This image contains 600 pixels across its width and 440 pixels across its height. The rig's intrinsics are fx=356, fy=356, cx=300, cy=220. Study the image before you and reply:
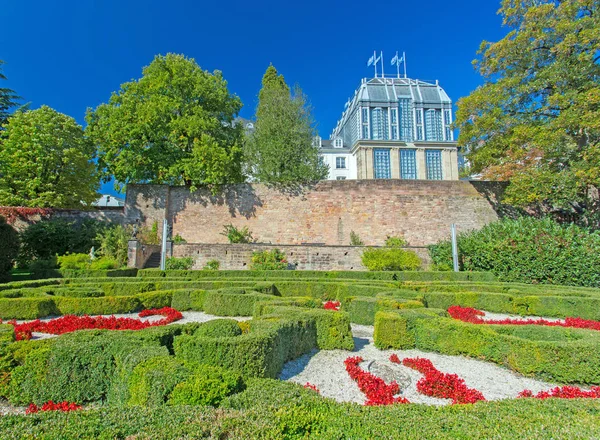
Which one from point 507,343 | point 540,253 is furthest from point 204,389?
point 540,253

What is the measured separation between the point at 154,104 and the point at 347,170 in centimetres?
2531

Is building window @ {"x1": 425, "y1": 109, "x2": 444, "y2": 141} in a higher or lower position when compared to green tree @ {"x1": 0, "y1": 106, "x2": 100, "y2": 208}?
higher

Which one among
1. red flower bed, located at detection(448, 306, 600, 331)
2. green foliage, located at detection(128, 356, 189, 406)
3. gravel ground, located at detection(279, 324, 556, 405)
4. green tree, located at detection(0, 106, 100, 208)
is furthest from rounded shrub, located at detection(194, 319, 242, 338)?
green tree, located at detection(0, 106, 100, 208)

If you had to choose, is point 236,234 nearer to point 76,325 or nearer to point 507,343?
point 76,325

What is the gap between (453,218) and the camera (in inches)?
818

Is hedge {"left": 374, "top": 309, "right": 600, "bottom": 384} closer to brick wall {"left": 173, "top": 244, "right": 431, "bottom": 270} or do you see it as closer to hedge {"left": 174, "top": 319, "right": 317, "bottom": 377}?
hedge {"left": 174, "top": 319, "right": 317, "bottom": 377}

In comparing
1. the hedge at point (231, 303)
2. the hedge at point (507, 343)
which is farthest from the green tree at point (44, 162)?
the hedge at point (507, 343)

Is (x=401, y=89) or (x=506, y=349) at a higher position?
(x=401, y=89)

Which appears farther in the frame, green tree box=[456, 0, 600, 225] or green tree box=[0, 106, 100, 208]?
green tree box=[0, 106, 100, 208]

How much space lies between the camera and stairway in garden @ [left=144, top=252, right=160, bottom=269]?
57.6 feet

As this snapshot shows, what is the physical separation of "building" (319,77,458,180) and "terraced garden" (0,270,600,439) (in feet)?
103

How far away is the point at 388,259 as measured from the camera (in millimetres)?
16344

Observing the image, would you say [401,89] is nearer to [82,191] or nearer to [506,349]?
[82,191]

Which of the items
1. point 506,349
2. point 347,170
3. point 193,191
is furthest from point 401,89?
point 506,349
